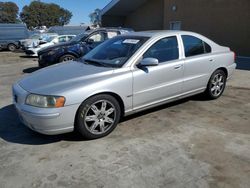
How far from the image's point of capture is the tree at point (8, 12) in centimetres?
7850

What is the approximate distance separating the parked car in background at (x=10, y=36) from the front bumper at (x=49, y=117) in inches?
826

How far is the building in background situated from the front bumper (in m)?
11.3

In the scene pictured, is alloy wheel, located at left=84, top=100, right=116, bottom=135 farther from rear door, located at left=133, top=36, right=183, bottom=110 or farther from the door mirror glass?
the door mirror glass

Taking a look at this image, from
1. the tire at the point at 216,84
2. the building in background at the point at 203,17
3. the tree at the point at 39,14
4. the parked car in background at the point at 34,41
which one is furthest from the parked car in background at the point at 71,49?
the tree at the point at 39,14

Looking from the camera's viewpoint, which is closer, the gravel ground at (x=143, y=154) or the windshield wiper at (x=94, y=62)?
the gravel ground at (x=143, y=154)

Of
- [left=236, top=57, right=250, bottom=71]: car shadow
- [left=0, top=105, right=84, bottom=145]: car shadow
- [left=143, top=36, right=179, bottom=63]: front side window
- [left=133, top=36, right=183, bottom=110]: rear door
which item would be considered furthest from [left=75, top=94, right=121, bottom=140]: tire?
[left=236, top=57, right=250, bottom=71]: car shadow

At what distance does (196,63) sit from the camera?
5.23 meters

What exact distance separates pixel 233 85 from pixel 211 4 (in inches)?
317

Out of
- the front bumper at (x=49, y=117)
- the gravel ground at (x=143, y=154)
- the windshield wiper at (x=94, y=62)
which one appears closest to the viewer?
the gravel ground at (x=143, y=154)

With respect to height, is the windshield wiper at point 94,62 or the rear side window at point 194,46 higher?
the rear side window at point 194,46

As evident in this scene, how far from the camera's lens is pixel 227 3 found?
13.2 m

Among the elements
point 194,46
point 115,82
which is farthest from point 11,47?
point 115,82

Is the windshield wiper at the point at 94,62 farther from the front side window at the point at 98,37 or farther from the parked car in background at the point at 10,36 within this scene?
the parked car in background at the point at 10,36

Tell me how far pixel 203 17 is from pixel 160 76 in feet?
37.0
